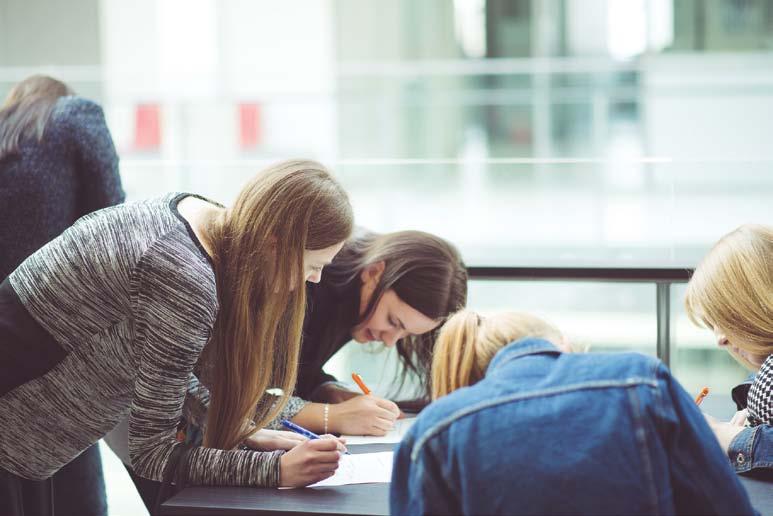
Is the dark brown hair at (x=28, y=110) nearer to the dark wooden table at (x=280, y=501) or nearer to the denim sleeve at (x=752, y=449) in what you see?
the dark wooden table at (x=280, y=501)

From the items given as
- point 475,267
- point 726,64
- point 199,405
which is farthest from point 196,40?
point 199,405

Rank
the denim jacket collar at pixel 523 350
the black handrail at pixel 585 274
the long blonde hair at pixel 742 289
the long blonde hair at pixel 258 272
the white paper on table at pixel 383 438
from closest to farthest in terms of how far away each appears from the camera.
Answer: the denim jacket collar at pixel 523 350 → the long blonde hair at pixel 258 272 → the long blonde hair at pixel 742 289 → the white paper on table at pixel 383 438 → the black handrail at pixel 585 274

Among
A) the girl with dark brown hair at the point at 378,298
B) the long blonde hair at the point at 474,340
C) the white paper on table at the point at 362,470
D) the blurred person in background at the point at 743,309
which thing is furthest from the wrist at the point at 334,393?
the blurred person in background at the point at 743,309

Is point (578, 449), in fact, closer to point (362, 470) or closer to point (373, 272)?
point (362, 470)

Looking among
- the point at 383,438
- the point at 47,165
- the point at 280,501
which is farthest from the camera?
the point at 47,165

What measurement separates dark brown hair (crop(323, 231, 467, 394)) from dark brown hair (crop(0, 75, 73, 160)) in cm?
66

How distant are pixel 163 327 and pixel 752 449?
0.91 meters

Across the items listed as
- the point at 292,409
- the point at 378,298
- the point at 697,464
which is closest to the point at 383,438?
the point at 292,409

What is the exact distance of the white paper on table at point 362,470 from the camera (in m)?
1.41

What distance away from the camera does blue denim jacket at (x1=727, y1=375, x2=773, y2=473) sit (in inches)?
55.7

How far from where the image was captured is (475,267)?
2.28m

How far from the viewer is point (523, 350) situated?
1.12 meters

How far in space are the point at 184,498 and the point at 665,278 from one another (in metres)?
1.30

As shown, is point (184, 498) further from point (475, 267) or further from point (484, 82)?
point (484, 82)
